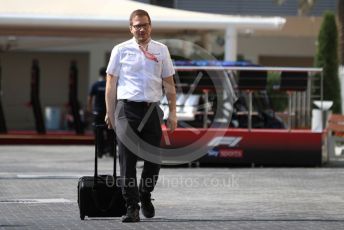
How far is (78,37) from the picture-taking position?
28250 mm

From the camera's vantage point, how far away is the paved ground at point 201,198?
953cm

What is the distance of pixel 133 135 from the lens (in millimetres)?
9539

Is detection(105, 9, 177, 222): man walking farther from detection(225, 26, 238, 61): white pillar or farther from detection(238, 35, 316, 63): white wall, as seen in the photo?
detection(238, 35, 316, 63): white wall

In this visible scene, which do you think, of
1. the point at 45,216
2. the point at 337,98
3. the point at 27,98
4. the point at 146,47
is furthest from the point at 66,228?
the point at 27,98

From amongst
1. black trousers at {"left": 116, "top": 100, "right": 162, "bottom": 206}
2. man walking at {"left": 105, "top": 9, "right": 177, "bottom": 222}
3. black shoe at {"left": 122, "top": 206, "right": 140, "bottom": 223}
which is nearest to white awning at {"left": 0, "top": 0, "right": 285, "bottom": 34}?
man walking at {"left": 105, "top": 9, "right": 177, "bottom": 222}

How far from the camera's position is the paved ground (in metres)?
9.53

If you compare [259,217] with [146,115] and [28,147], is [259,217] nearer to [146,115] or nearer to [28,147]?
[146,115]

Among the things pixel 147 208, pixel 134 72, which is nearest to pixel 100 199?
pixel 147 208

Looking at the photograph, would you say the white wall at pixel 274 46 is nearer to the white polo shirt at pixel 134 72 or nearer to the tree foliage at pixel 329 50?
the tree foliage at pixel 329 50

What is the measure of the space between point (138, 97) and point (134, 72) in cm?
25

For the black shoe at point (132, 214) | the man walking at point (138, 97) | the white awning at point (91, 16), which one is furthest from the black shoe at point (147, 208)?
the white awning at point (91, 16)

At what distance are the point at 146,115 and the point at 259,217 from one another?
62.0 inches

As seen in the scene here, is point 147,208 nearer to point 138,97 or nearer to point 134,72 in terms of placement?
point 138,97

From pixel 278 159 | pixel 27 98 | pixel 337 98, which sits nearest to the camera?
pixel 278 159
